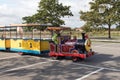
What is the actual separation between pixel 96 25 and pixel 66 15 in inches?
320

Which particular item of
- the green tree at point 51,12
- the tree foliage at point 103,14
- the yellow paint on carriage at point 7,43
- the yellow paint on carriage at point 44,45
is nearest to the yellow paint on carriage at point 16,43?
the yellow paint on carriage at point 7,43

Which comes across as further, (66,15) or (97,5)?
(66,15)

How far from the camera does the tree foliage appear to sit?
37.2 m

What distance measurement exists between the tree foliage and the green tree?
18.6 ft

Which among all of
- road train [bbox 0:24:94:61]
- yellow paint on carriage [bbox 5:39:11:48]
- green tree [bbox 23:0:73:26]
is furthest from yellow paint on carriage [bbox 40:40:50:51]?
green tree [bbox 23:0:73:26]

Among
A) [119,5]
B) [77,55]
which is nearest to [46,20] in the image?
[119,5]

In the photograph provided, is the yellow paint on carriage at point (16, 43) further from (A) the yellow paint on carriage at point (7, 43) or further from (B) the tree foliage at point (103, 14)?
(B) the tree foliage at point (103, 14)

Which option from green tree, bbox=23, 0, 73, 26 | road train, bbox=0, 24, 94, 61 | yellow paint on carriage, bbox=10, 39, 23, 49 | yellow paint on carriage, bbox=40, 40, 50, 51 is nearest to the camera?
road train, bbox=0, 24, 94, 61

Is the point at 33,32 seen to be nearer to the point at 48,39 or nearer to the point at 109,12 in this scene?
the point at 48,39

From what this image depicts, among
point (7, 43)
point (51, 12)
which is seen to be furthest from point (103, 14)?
point (7, 43)

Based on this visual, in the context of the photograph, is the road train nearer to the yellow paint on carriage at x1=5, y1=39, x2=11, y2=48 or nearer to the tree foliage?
the yellow paint on carriage at x1=5, y1=39, x2=11, y2=48

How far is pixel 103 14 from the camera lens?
38875 millimetres

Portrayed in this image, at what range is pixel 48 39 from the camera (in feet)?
50.4

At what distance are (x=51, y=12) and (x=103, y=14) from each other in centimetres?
1106
